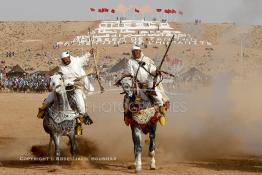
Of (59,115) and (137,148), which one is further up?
(59,115)

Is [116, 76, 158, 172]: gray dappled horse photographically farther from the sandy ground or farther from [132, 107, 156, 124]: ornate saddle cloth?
the sandy ground

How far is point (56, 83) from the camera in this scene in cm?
1348

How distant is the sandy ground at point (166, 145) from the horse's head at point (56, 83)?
1.56m

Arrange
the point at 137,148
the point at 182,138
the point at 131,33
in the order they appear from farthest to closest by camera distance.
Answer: the point at 131,33 < the point at 182,138 < the point at 137,148

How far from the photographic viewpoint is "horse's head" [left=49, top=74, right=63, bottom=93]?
13.4 meters

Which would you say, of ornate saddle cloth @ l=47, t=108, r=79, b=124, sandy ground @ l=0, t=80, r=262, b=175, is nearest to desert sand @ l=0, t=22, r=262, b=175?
sandy ground @ l=0, t=80, r=262, b=175

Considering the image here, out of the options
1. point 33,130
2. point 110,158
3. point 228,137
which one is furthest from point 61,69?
point 33,130

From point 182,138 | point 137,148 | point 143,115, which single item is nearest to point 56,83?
point 143,115

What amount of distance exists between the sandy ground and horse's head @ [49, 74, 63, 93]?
1.56m

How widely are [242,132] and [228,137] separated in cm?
47

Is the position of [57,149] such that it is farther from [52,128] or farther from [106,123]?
[106,123]

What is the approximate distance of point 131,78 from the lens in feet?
42.5

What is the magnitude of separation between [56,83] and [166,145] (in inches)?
172

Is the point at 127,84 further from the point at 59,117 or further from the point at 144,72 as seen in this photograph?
the point at 59,117
